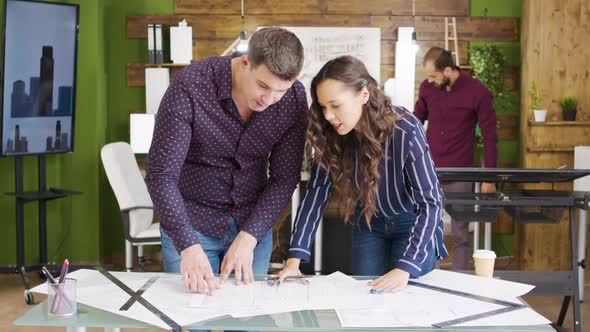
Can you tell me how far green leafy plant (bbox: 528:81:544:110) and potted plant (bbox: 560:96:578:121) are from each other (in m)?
0.17

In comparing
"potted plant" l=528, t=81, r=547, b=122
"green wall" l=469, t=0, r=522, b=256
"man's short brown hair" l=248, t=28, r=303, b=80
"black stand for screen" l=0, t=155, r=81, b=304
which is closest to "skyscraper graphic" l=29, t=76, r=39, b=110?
"black stand for screen" l=0, t=155, r=81, b=304

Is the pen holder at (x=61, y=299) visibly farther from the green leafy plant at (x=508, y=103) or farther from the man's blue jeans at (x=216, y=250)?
the green leafy plant at (x=508, y=103)

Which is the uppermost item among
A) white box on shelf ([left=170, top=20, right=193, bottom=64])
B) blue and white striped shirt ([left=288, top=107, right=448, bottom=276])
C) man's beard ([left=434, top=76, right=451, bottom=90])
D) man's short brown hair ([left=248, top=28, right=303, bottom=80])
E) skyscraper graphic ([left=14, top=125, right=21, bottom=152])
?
white box on shelf ([left=170, top=20, right=193, bottom=64])

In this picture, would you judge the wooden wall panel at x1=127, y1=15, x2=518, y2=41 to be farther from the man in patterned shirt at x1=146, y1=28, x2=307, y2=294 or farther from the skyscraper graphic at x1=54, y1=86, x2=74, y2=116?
the man in patterned shirt at x1=146, y1=28, x2=307, y2=294

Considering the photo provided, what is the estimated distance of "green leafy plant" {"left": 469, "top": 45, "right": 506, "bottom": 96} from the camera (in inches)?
218

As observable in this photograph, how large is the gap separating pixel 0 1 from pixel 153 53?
3.78 ft

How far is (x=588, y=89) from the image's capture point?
5270 millimetres

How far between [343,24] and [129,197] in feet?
7.51

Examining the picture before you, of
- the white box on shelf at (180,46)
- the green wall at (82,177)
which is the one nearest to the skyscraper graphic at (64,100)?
the green wall at (82,177)

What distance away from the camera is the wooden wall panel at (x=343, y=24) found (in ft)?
18.8

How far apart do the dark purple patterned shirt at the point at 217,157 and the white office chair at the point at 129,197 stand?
2.32 metres

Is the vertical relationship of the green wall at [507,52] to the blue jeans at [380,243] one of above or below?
above

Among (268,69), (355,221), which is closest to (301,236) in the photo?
(355,221)

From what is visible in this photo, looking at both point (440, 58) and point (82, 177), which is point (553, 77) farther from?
point (82, 177)
